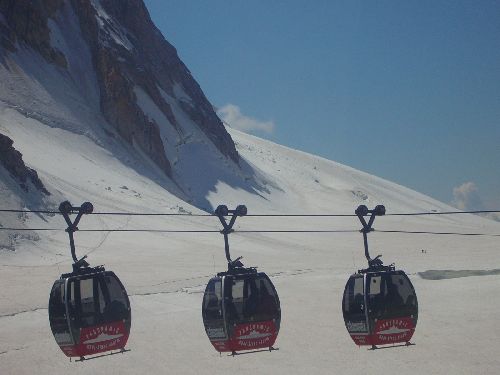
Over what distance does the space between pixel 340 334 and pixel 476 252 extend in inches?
1139

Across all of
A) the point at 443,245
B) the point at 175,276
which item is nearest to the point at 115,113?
the point at 443,245

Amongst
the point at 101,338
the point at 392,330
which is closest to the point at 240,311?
the point at 101,338

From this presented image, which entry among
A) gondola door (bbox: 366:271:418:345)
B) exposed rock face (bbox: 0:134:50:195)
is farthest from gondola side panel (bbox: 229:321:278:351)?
exposed rock face (bbox: 0:134:50:195)

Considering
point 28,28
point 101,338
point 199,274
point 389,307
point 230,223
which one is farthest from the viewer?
point 28,28

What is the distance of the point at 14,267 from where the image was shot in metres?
35.8

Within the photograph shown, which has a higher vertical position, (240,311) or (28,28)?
(28,28)

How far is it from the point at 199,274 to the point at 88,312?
899 inches

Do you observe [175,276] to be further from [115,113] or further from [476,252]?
[115,113]

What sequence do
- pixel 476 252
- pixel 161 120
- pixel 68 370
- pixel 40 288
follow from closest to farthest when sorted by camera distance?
pixel 68 370 < pixel 40 288 < pixel 476 252 < pixel 161 120

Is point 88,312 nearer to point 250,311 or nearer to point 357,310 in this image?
Result: point 250,311

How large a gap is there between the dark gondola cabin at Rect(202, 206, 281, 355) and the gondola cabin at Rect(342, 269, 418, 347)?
178 cm

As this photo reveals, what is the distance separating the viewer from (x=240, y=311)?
1405 centimetres

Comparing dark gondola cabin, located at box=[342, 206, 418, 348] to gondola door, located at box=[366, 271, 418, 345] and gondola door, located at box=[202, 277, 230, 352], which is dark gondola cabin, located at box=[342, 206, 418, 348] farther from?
gondola door, located at box=[202, 277, 230, 352]

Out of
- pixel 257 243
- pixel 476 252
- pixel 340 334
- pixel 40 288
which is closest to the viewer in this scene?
pixel 340 334
